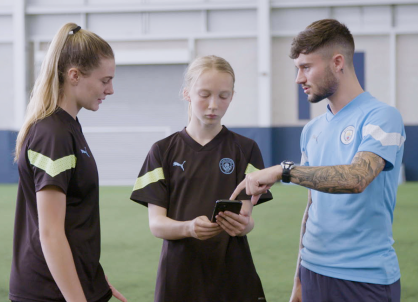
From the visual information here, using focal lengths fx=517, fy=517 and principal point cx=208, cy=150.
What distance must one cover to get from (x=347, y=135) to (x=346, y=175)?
0.27 metres

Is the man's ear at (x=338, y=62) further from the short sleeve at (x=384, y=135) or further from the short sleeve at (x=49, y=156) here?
the short sleeve at (x=49, y=156)

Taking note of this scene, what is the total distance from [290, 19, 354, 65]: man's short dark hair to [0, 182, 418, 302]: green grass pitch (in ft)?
6.89

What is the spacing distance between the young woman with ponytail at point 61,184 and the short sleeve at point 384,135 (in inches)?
36.6

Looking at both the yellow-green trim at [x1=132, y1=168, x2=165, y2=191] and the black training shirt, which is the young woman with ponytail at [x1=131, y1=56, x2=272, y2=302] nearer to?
the yellow-green trim at [x1=132, y1=168, x2=165, y2=191]

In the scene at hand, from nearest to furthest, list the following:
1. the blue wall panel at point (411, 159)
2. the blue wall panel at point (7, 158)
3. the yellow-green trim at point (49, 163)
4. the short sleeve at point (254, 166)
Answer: the yellow-green trim at point (49, 163)
the short sleeve at point (254, 166)
the blue wall panel at point (411, 159)
the blue wall panel at point (7, 158)

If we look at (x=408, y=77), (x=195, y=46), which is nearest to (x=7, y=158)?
(x=195, y=46)

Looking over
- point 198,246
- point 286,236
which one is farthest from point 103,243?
point 198,246

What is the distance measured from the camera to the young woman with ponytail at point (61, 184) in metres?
1.54

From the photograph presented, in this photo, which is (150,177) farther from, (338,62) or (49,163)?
(338,62)

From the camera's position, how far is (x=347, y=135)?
1929 mm

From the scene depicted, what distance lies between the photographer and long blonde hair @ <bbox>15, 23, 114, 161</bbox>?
1.64 m

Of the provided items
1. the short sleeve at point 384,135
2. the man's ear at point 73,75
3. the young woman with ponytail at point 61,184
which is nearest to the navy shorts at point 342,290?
the short sleeve at point 384,135

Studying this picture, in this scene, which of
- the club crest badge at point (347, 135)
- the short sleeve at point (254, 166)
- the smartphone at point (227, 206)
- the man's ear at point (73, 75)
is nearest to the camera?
the man's ear at point (73, 75)

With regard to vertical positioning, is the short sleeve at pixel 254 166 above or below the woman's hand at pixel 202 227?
above
